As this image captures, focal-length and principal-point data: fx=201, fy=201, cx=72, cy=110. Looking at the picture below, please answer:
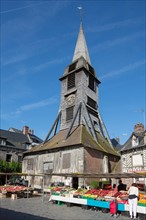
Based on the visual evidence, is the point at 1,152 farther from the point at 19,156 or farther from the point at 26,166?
the point at 26,166

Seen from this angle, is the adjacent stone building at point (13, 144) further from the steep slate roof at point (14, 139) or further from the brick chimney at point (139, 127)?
the brick chimney at point (139, 127)

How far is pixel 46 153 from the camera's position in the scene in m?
22.7

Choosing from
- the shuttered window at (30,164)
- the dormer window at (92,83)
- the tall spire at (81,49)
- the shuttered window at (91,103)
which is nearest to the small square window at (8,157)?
the shuttered window at (30,164)

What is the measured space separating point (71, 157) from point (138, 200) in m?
11.7

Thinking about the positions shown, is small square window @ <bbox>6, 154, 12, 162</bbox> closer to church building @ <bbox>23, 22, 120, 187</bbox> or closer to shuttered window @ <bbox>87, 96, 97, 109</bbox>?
church building @ <bbox>23, 22, 120, 187</bbox>

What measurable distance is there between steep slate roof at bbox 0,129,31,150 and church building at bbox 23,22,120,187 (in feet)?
25.9

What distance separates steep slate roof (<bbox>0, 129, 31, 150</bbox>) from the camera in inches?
1277

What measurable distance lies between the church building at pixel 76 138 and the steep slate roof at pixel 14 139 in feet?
25.9

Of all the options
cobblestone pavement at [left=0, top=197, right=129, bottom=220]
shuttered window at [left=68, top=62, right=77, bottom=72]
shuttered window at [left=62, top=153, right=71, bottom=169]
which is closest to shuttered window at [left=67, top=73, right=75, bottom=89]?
shuttered window at [left=68, top=62, right=77, bottom=72]

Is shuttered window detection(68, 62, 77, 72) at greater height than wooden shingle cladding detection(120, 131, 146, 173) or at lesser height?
greater

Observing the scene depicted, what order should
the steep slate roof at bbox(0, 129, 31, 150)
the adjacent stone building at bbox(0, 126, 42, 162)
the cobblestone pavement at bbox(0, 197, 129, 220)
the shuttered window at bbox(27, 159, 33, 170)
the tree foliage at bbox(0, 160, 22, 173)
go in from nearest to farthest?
the cobblestone pavement at bbox(0, 197, 129, 220) < the shuttered window at bbox(27, 159, 33, 170) < the tree foliage at bbox(0, 160, 22, 173) < the adjacent stone building at bbox(0, 126, 42, 162) < the steep slate roof at bbox(0, 129, 31, 150)

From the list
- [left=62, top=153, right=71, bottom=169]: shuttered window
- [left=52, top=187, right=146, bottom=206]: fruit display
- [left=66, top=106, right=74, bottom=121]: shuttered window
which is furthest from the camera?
[left=66, top=106, right=74, bottom=121]: shuttered window

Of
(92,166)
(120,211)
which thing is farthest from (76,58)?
(120,211)

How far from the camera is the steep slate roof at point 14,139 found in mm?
32444
